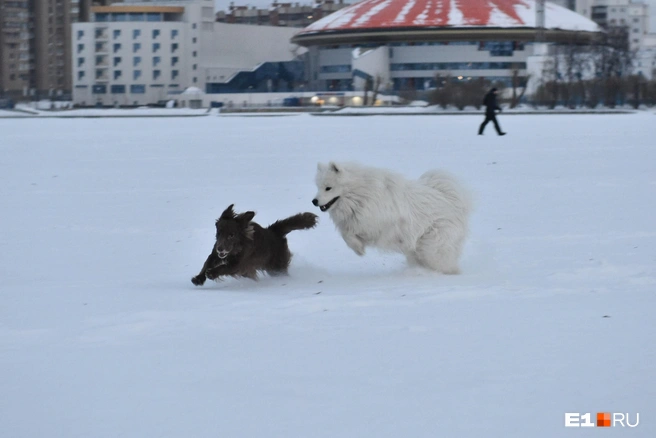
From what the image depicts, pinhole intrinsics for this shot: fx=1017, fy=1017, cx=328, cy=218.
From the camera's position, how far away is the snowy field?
417cm

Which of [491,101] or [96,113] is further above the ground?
[491,101]

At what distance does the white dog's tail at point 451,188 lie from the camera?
7.55 metres

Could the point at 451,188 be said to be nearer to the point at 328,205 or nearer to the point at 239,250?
the point at 328,205

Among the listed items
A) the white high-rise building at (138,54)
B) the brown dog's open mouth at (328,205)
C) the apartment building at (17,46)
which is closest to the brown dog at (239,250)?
the brown dog's open mouth at (328,205)

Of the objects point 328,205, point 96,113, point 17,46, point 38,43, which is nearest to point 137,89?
point 38,43

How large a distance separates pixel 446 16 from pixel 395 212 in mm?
94683

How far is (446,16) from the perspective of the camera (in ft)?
326

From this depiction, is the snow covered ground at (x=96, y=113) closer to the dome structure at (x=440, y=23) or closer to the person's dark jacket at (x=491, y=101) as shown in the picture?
the person's dark jacket at (x=491, y=101)

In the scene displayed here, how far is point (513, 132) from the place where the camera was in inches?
1150

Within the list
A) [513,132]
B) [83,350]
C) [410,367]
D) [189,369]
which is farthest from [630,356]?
[513,132]

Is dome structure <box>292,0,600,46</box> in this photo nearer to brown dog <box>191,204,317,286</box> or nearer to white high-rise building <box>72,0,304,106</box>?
white high-rise building <box>72,0,304,106</box>

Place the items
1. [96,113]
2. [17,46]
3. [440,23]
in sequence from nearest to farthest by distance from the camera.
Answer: [96,113], [440,23], [17,46]

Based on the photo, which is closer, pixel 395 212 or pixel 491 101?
pixel 395 212

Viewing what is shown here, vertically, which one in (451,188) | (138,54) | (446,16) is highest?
(446,16)
